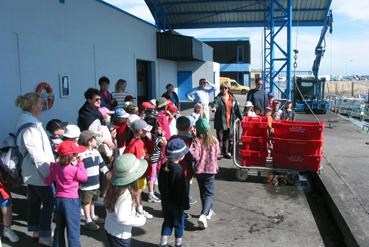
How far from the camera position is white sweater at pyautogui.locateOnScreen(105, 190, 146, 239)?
345cm

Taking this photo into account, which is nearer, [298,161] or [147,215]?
[147,215]

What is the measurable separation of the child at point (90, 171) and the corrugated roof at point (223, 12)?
51.9 feet

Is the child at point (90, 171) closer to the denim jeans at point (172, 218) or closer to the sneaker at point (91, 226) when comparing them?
the sneaker at point (91, 226)

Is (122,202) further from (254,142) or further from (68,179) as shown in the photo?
(254,142)

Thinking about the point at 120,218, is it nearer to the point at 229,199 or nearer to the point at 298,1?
the point at 229,199

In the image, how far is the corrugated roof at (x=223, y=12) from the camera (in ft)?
65.9

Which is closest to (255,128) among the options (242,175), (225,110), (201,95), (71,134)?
(242,175)

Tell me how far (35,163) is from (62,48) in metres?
6.14

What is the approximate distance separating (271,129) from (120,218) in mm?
4450

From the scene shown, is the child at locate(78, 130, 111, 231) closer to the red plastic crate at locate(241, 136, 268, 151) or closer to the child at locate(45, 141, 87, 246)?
the child at locate(45, 141, 87, 246)

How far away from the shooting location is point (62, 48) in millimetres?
9812

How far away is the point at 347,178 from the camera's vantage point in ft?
24.1

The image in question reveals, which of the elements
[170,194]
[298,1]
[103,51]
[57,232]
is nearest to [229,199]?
[170,194]

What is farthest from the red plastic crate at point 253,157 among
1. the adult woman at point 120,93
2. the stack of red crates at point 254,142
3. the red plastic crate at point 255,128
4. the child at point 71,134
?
the child at point 71,134
